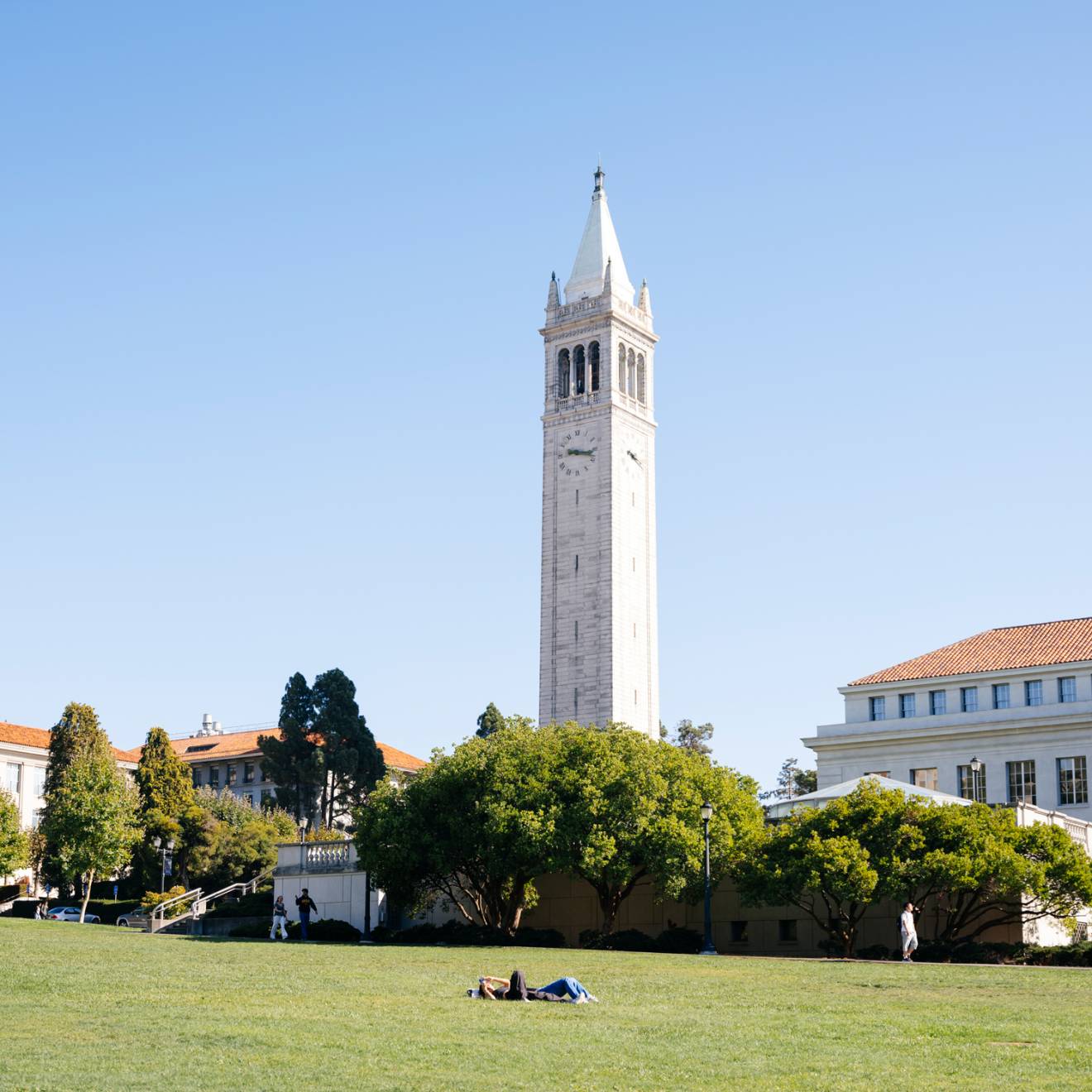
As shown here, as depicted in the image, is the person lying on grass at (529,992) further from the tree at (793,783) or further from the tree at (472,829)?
the tree at (793,783)

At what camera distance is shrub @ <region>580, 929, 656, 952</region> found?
45.4 meters

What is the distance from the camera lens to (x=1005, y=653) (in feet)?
261

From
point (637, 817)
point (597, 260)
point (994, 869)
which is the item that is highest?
point (597, 260)

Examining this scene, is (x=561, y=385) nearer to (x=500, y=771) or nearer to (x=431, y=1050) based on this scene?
(x=500, y=771)

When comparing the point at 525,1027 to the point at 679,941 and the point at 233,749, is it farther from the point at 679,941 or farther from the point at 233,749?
the point at 233,749

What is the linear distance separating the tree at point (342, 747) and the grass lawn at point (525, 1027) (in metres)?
65.3

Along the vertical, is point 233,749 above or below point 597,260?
below

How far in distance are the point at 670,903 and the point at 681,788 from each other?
5.14 m

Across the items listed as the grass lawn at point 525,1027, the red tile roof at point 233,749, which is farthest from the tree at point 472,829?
the red tile roof at point 233,749

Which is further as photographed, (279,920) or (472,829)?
(472,829)

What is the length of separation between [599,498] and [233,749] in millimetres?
49229

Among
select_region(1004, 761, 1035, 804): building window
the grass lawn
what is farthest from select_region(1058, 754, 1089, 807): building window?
the grass lawn

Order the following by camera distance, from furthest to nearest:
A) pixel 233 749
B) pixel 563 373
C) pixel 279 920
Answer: pixel 233 749 < pixel 563 373 < pixel 279 920

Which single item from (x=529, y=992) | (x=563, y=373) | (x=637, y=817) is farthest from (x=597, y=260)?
(x=529, y=992)
